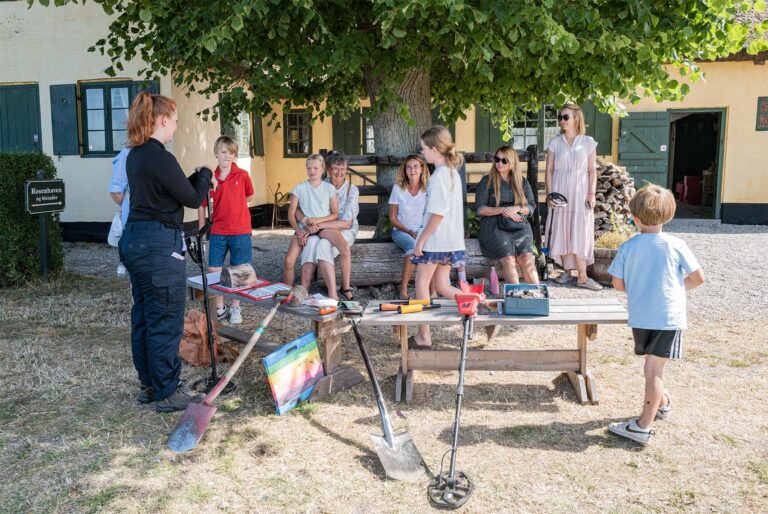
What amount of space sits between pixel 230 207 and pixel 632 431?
395 cm

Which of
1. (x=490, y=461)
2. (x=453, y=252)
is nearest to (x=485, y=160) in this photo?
(x=453, y=252)

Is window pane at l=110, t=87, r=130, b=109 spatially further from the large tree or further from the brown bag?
the brown bag

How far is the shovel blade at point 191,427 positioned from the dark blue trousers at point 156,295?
0.46 metres

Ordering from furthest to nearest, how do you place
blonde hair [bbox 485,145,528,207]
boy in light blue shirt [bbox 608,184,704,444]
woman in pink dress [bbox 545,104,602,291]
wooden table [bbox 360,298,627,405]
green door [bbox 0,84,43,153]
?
green door [bbox 0,84,43,153], woman in pink dress [bbox 545,104,602,291], blonde hair [bbox 485,145,528,207], wooden table [bbox 360,298,627,405], boy in light blue shirt [bbox 608,184,704,444]

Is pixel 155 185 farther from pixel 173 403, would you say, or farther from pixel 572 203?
pixel 572 203

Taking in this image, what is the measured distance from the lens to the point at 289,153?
47.5 ft

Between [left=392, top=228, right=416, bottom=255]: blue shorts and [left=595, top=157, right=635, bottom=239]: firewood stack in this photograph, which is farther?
[left=595, top=157, right=635, bottom=239]: firewood stack

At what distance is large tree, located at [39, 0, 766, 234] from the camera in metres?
5.22

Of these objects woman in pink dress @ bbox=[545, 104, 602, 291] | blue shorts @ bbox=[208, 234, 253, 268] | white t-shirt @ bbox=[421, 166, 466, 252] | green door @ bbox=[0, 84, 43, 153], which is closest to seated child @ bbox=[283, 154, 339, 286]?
blue shorts @ bbox=[208, 234, 253, 268]

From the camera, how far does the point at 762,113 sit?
43.4 ft

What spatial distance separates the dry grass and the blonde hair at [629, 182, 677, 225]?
4.00 ft

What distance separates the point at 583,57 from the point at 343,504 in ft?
15.3

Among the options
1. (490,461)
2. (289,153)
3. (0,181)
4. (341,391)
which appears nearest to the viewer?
(490,461)

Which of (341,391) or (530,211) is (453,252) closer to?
(341,391)
